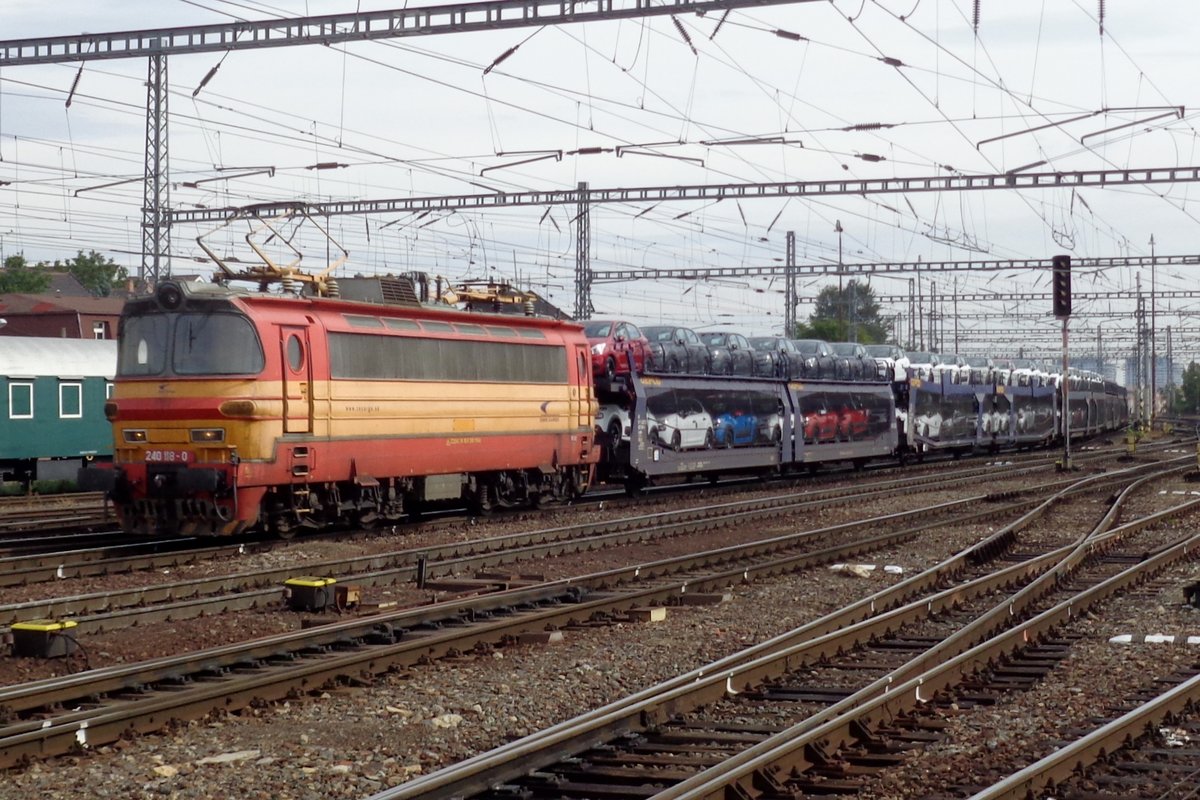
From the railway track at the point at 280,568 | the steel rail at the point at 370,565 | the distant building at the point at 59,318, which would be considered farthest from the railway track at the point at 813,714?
the distant building at the point at 59,318

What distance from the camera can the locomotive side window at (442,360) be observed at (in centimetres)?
1972

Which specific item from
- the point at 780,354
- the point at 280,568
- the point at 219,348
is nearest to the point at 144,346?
the point at 219,348

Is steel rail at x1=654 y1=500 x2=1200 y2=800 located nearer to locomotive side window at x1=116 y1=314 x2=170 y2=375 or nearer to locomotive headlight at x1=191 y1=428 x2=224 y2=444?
locomotive headlight at x1=191 y1=428 x2=224 y2=444

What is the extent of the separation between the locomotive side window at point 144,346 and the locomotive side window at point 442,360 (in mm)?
2147

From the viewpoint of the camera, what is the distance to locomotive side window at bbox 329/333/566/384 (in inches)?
776

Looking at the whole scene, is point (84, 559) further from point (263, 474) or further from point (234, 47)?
point (234, 47)

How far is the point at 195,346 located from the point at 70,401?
14.8 m

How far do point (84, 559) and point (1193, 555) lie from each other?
553 inches

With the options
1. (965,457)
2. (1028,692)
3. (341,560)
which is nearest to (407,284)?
(341,560)

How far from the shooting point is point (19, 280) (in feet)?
308

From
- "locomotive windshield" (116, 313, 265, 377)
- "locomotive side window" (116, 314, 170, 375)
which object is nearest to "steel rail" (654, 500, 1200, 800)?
Result: "locomotive windshield" (116, 313, 265, 377)

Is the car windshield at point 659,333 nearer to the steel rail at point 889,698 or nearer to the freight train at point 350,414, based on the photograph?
the freight train at point 350,414

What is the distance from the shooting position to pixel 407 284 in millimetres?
21453

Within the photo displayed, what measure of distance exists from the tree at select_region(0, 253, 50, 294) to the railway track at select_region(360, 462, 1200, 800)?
88.9 metres
